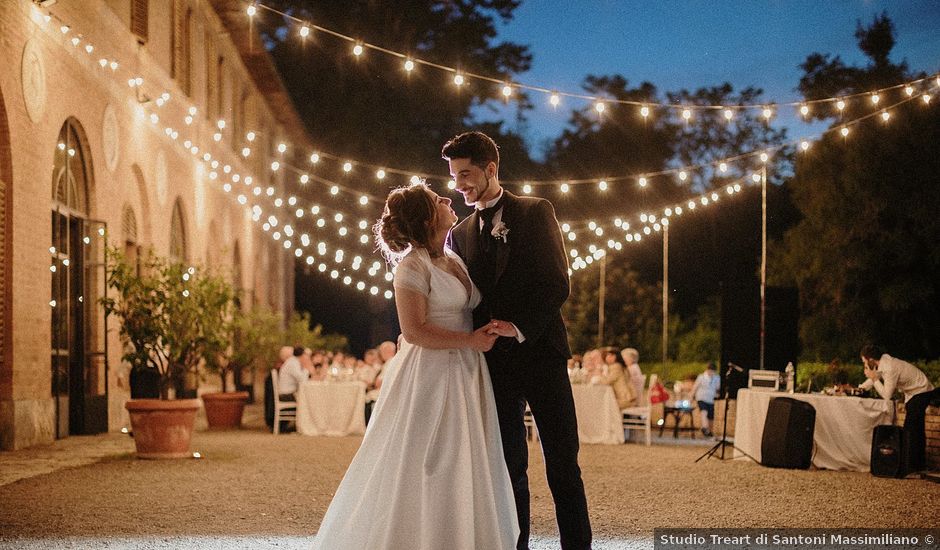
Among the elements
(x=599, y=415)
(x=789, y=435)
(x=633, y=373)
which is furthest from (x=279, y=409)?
(x=789, y=435)

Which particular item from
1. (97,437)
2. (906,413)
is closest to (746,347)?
(906,413)

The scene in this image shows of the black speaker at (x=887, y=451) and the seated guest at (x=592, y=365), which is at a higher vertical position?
the seated guest at (x=592, y=365)

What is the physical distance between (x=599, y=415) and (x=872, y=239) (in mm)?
13890

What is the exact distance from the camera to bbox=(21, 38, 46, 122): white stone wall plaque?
11453 millimetres

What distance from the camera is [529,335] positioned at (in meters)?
4.44

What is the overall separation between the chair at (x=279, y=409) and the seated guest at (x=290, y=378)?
0.34ft

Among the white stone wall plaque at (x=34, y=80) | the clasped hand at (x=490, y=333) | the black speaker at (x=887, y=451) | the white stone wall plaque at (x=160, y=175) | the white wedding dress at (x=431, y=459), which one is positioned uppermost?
the white stone wall plaque at (x=34, y=80)

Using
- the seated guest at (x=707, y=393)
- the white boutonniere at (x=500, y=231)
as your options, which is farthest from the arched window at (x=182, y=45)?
the white boutonniere at (x=500, y=231)

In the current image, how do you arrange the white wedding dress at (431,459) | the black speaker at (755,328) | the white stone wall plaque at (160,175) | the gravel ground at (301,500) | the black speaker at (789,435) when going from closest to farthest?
the white wedding dress at (431,459)
the gravel ground at (301,500)
the black speaker at (789,435)
the black speaker at (755,328)
the white stone wall plaque at (160,175)

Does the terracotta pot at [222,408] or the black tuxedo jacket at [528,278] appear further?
the terracotta pot at [222,408]

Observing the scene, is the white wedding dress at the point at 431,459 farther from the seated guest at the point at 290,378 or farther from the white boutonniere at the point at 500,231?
the seated guest at the point at 290,378

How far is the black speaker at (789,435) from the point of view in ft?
35.1

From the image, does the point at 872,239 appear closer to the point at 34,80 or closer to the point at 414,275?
the point at 34,80

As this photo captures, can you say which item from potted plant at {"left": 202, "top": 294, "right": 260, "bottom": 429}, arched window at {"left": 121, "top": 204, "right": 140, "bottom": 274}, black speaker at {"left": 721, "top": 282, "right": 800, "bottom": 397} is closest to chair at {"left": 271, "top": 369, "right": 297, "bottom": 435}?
potted plant at {"left": 202, "top": 294, "right": 260, "bottom": 429}
